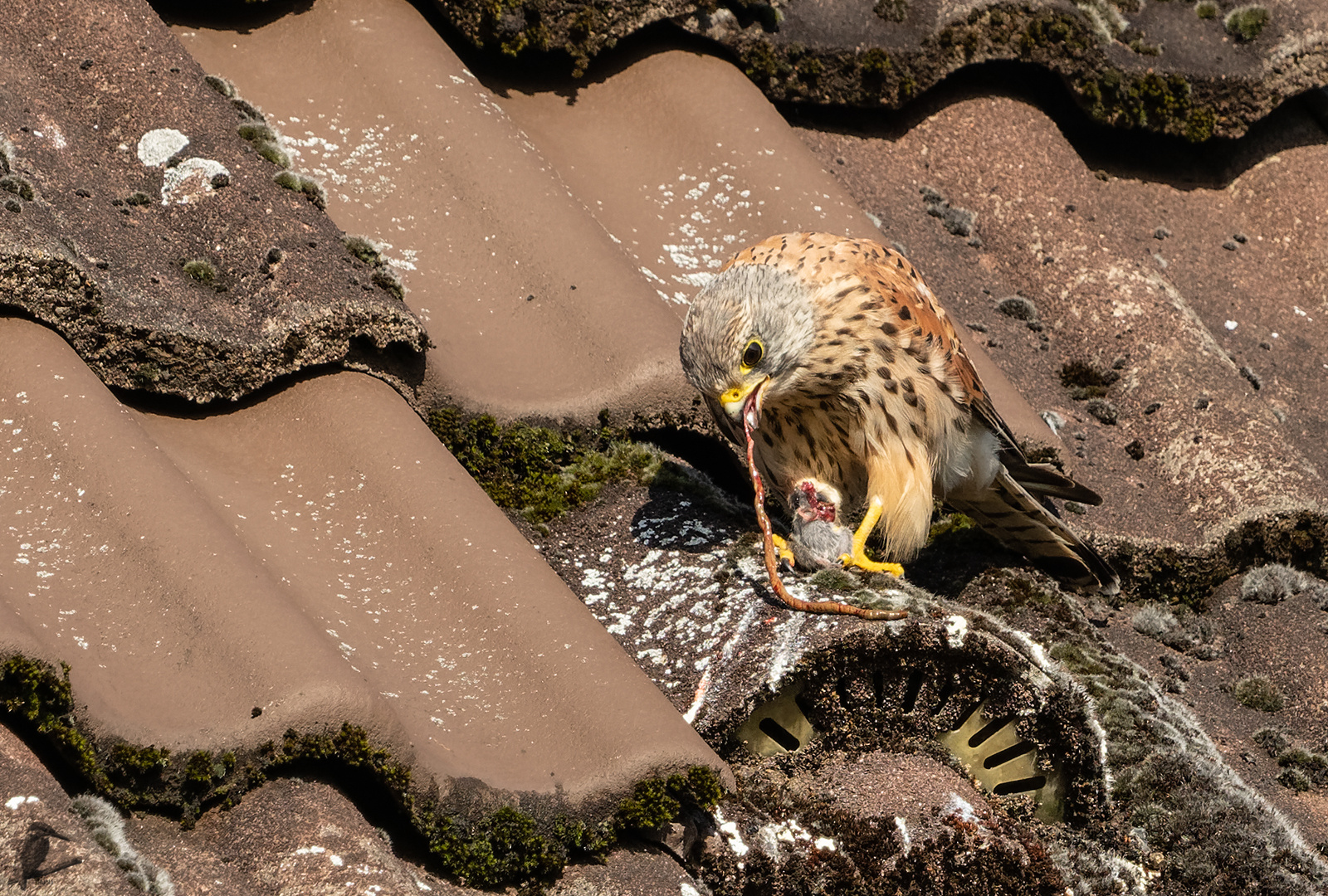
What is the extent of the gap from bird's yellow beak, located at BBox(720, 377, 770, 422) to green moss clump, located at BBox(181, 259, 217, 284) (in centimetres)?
164

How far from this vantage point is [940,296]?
6234mm

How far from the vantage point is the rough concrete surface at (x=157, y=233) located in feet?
12.4

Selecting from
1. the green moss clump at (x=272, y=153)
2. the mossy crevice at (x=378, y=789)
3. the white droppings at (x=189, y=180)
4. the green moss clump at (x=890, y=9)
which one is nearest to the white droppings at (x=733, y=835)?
the mossy crevice at (x=378, y=789)

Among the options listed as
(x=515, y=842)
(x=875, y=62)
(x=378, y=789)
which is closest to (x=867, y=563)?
(x=515, y=842)

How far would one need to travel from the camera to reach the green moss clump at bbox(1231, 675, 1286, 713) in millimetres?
4812

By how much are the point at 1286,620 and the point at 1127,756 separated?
148 cm

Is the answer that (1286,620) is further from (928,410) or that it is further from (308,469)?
(308,469)

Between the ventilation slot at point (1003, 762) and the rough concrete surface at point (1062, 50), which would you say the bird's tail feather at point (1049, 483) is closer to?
the ventilation slot at point (1003, 762)

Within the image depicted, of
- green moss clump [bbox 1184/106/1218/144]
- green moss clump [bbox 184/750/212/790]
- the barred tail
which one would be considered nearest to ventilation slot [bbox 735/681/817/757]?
green moss clump [bbox 184/750/212/790]

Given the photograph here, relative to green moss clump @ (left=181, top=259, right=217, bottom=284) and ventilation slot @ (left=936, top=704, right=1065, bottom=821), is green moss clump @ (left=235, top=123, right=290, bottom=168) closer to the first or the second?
green moss clump @ (left=181, top=259, right=217, bottom=284)

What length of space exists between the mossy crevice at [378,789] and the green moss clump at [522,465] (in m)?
1.31

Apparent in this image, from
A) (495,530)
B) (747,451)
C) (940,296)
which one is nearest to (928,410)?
(747,451)

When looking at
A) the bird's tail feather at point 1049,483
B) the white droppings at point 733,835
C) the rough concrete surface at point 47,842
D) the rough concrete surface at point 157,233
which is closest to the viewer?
the rough concrete surface at point 47,842

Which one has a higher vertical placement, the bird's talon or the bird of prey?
the bird of prey
